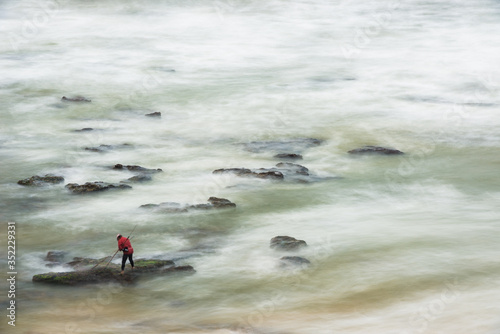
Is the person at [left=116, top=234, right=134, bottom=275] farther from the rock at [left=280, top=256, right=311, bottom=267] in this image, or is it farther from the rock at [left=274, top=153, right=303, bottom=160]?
the rock at [left=274, top=153, right=303, bottom=160]

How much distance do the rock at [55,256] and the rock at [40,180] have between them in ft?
22.3

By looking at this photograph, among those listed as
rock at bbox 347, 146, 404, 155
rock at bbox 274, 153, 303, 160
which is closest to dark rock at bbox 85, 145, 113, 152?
rock at bbox 274, 153, 303, 160

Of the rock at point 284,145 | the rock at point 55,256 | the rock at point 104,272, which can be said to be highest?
the rock at point 284,145

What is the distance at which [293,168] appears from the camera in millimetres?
32875

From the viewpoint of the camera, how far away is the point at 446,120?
4097cm

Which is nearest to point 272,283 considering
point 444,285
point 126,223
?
point 444,285

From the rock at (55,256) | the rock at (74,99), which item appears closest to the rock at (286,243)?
the rock at (55,256)

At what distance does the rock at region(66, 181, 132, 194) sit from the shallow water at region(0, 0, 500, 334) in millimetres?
413

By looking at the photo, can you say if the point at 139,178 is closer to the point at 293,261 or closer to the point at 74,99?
the point at 293,261

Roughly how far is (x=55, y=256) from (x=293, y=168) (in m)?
11.5

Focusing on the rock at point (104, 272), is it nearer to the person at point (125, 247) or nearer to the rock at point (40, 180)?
the person at point (125, 247)

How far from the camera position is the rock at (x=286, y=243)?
967 inches

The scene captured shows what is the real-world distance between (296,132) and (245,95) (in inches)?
306

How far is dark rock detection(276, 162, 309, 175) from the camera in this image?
32.5 metres
